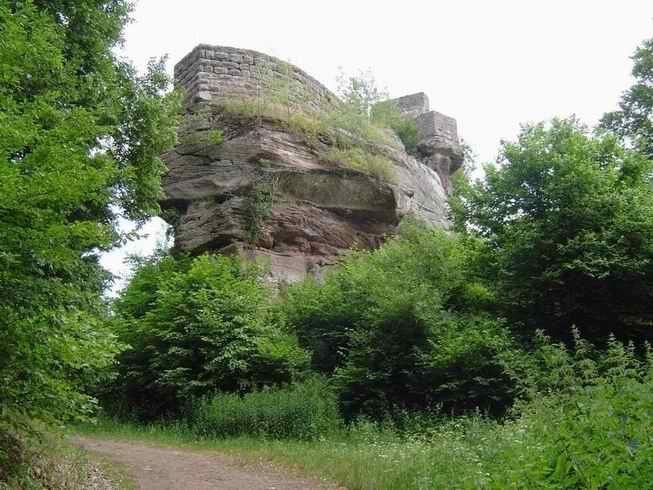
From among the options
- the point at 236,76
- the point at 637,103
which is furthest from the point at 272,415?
the point at 637,103

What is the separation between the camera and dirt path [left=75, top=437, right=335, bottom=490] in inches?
275

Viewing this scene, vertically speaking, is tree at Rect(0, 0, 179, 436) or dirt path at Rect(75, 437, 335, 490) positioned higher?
tree at Rect(0, 0, 179, 436)

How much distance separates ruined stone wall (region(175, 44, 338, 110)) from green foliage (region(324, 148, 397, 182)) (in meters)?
2.27

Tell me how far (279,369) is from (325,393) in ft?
5.04

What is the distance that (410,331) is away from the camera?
1212 centimetres

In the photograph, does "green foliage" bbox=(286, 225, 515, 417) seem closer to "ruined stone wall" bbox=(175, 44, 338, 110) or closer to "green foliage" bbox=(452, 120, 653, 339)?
"green foliage" bbox=(452, 120, 653, 339)

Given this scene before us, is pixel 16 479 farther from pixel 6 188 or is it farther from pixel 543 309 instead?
pixel 543 309

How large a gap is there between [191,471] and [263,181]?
1047 cm

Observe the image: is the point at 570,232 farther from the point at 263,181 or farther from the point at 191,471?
the point at 263,181

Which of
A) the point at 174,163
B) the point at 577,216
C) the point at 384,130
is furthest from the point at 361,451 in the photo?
the point at 384,130

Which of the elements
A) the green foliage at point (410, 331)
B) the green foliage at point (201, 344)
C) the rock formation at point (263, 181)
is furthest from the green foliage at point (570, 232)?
the rock formation at point (263, 181)

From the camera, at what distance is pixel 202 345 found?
13.2 metres

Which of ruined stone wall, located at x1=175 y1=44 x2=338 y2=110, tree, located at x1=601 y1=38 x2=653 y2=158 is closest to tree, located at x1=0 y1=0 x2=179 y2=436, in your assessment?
ruined stone wall, located at x1=175 y1=44 x2=338 y2=110

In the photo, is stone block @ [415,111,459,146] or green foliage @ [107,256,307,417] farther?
stone block @ [415,111,459,146]
